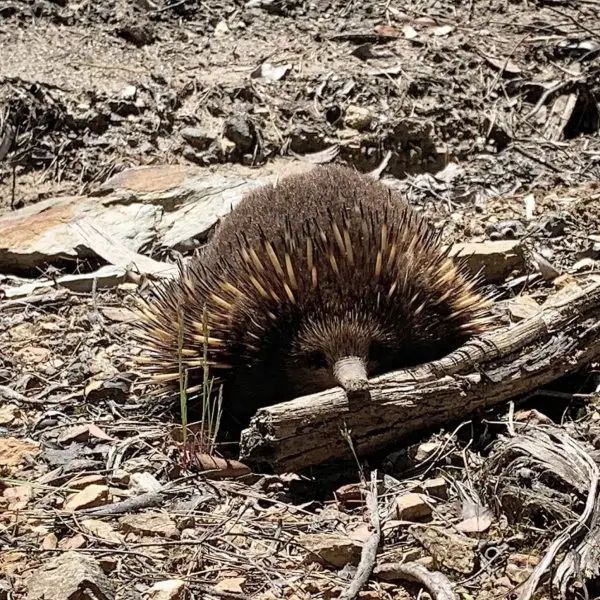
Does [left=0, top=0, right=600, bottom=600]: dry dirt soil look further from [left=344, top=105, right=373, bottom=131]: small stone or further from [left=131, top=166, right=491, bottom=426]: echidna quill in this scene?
[left=131, top=166, right=491, bottom=426]: echidna quill

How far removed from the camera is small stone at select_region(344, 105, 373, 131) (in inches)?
216

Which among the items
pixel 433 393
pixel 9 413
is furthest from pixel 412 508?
pixel 9 413

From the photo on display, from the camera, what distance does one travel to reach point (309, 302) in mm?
3105

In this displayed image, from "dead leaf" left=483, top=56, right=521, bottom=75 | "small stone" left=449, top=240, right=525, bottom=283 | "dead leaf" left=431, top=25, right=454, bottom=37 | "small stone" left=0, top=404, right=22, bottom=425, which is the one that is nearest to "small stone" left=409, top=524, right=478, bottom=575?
"small stone" left=0, top=404, right=22, bottom=425

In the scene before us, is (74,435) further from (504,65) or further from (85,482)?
(504,65)

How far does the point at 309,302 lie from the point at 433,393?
0.51 m

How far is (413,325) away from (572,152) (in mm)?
2705

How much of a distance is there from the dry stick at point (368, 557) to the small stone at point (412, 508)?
69mm

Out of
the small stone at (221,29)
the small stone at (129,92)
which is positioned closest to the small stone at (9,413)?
the small stone at (129,92)

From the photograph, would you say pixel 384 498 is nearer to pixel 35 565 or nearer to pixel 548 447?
pixel 548 447

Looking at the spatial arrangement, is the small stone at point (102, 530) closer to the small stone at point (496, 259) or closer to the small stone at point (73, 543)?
the small stone at point (73, 543)

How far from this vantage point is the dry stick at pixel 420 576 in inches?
87.1

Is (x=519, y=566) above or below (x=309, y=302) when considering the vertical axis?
below

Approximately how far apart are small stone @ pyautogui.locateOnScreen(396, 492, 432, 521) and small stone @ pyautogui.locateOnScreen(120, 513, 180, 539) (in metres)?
0.64
